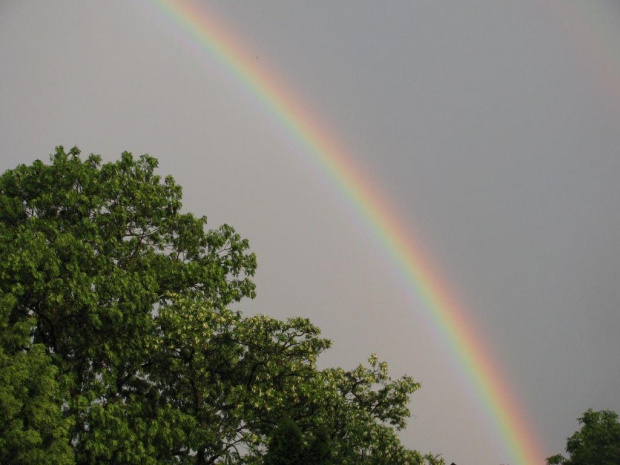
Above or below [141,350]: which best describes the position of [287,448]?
below

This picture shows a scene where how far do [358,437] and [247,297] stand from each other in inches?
430

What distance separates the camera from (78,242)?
107 ft

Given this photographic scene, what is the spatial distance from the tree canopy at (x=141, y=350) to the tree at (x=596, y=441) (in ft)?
62.9

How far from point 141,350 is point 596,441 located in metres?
32.9

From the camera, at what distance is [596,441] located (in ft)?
165

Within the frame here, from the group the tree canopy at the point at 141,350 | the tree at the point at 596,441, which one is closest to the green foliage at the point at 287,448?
the tree canopy at the point at 141,350

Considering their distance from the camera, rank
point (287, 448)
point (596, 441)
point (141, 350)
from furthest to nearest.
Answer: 1. point (596, 441)
2. point (141, 350)
3. point (287, 448)

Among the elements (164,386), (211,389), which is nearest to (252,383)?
(211,389)

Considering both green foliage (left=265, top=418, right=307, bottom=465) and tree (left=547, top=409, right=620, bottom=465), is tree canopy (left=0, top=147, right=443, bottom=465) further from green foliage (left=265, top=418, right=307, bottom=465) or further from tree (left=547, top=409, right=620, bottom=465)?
tree (left=547, top=409, right=620, bottom=465)

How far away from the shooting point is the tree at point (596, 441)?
1937 inches

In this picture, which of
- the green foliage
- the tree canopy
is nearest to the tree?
the tree canopy

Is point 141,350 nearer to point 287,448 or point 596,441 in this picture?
point 287,448

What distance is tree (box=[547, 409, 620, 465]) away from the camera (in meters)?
49.2

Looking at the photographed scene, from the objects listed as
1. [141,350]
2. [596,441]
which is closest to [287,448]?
[141,350]
